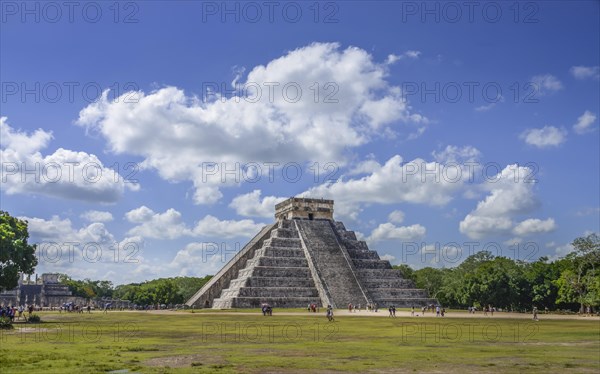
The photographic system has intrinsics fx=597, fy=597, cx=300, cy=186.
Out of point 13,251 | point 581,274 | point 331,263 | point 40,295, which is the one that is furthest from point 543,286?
point 40,295

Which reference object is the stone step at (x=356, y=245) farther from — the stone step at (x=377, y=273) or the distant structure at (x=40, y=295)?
the distant structure at (x=40, y=295)

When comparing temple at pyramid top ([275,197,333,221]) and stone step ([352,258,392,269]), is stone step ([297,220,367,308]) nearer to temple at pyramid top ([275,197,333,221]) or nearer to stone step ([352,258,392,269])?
temple at pyramid top ([275,197,333,221])

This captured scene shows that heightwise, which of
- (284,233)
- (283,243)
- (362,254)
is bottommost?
(362,254)

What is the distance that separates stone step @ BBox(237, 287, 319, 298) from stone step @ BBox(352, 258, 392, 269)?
8.95m

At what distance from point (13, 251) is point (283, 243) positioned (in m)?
37.4

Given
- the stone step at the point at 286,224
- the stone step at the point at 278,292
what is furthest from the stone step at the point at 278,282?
the stone step at the point at 286,224

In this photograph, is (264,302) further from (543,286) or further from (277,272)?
(543,286)

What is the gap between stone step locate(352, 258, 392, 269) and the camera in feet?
219

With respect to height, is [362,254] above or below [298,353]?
above

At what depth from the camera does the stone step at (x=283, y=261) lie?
6119 centimetres

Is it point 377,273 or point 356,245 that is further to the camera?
point 356,245

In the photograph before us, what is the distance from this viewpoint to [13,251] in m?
31.1

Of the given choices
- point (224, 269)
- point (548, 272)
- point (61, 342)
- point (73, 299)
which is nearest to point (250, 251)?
point (224, 269)

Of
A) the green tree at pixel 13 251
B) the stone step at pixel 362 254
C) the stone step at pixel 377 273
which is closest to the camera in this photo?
the green tree at pixel 13 251
